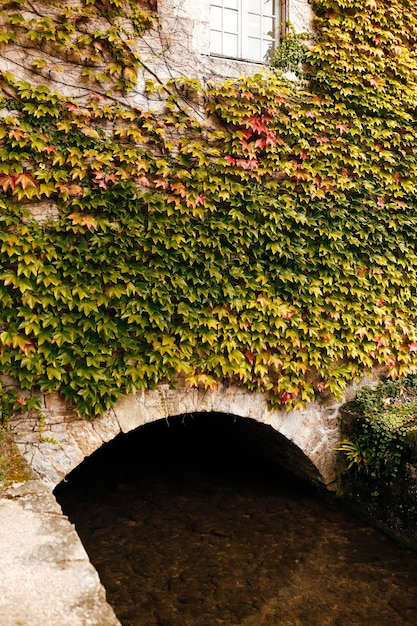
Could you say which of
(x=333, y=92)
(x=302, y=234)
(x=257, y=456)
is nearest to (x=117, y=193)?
(x=302, y=234)

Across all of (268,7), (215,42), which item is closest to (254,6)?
(268,7)

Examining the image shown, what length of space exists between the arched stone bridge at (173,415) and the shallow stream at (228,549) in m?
0.52

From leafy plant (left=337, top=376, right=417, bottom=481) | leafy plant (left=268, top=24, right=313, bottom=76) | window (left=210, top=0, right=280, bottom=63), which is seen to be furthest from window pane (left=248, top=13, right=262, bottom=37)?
leafy plant (left=337, top=376, right=417, bottom=481)

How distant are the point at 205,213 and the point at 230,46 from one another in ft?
6.14

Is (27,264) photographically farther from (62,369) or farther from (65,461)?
(65,461)

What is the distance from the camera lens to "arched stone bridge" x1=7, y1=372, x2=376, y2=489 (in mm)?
3879

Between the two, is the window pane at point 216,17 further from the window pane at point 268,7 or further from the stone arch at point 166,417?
the stone arch at point 166,417

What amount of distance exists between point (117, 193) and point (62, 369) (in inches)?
60.8

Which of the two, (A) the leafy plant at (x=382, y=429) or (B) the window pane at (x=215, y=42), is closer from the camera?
(A) the leafy plant at (x=382, y=429)

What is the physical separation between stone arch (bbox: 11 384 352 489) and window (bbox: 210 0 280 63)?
3.37 metres

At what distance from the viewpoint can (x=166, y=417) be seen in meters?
4.30

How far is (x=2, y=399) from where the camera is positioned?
3.76 m

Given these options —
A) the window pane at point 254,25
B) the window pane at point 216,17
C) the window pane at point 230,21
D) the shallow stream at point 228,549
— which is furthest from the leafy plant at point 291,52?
the shallow stream at point 228,549

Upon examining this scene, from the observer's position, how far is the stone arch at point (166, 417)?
3879 mm
